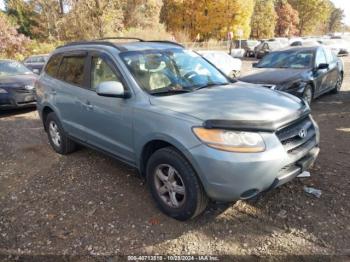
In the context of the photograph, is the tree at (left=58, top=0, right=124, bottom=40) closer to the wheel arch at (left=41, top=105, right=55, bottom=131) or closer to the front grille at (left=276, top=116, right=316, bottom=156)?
the wheel arch at (left=41, top=105, right=55, bottom=131)

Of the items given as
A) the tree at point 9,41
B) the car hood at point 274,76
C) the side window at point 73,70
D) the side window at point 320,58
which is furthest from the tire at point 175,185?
the tree at point 9,41

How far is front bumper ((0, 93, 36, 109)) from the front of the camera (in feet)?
26.8

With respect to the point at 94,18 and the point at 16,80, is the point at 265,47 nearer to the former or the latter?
the point at 94,18

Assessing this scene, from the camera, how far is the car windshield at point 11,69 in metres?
9.40

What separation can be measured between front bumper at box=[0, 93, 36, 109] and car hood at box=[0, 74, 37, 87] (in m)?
0.34

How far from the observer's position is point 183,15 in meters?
37.8

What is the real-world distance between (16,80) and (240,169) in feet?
26.3

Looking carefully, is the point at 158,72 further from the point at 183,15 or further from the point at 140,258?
the point at 183,15

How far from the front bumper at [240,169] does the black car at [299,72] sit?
4.07 metres

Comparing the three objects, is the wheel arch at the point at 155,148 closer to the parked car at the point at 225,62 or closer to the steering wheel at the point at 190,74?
the steering wheel at the point at 190,74

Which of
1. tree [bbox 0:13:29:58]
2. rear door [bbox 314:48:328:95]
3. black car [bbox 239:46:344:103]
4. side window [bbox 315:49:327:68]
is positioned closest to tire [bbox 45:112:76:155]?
black car [bbox 239:46:344:103]

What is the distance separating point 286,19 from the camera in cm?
5491

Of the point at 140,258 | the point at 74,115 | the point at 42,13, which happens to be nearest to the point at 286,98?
the point at 140,258

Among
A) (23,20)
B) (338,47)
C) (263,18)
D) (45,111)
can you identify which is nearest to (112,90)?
(45,111)
